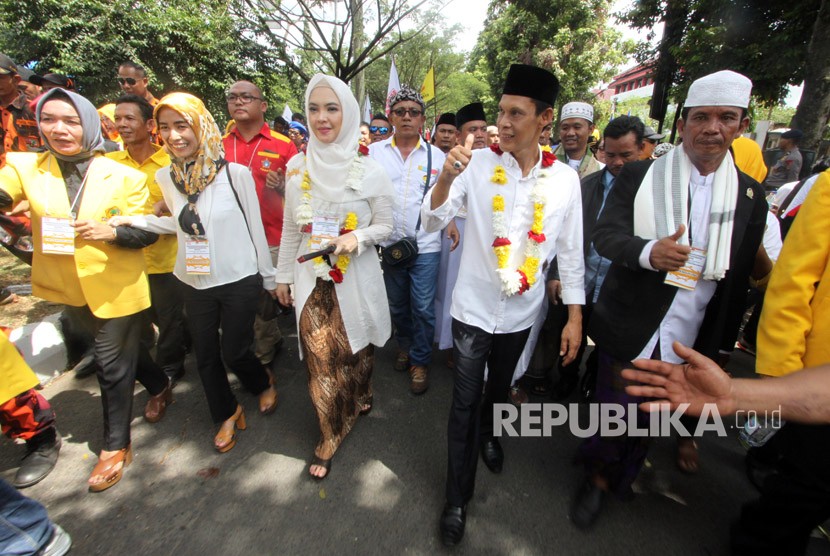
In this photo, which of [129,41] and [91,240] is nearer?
[91,240]

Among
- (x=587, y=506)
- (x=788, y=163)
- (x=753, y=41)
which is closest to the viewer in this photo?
(x=587, y=506)

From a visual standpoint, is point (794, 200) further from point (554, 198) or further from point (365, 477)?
point (365, 477)

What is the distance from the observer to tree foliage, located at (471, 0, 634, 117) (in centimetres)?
1847

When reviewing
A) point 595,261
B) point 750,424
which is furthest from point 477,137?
point 750,424

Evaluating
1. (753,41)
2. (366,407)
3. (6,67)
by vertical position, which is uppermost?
(753,41)

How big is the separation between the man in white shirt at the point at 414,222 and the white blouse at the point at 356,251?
80 centimetres

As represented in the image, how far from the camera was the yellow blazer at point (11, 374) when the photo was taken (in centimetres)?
187

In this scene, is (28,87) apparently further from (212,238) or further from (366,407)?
(366,407)

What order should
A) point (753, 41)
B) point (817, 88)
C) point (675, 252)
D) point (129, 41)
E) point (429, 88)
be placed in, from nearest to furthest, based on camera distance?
point (675, 252)
point (429, 88)
point (817, 88)
point (753, 41)
point (129, 41)

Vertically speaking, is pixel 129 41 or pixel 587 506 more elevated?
pixel 129 41

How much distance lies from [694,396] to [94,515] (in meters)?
2.96

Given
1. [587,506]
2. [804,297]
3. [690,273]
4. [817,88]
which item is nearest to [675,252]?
[690,273]

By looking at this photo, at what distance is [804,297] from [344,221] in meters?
2.23

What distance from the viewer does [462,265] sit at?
2.29 meters
